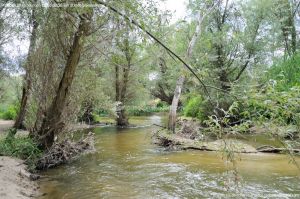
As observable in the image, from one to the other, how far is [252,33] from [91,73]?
13030 millimetres

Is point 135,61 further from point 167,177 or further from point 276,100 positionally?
Answer: point 276,100

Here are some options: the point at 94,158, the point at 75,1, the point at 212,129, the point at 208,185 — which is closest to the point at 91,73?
the point at 94,158

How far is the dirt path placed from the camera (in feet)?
19.8

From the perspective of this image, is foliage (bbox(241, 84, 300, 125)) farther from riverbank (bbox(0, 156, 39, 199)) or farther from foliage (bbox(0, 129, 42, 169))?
foliage (bbox(0, 129, 42, 169))

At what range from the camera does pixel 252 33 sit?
65.9 feet

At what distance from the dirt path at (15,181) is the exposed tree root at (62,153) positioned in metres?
0.66

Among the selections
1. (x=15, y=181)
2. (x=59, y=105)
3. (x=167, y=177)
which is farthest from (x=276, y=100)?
(x=59, y=105)

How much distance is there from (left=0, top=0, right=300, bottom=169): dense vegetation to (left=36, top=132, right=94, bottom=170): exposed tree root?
0.32 meters

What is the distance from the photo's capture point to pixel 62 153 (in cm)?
963

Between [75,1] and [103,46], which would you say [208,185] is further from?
[75,1]

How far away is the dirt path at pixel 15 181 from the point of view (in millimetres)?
6023

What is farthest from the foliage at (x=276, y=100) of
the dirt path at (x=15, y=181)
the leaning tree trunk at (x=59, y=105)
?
the leaning tree trunk at (x=59, y=105)

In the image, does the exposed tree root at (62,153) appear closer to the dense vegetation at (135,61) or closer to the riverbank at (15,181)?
the dense vegetation at (135,61)

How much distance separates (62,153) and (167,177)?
3.62 metres
